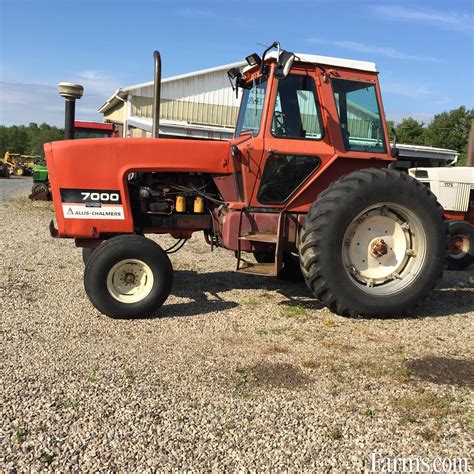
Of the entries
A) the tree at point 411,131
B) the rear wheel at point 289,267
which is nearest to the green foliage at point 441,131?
the tree at point 411,131

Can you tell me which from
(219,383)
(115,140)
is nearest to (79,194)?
(115,140)

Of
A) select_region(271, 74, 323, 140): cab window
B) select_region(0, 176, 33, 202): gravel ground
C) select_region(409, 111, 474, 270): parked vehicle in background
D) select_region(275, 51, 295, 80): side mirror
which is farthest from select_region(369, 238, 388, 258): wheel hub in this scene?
select_region(0, 176, 33, 202): gravel ground

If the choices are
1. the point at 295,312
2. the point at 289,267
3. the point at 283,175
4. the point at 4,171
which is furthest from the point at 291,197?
the point at 4,171

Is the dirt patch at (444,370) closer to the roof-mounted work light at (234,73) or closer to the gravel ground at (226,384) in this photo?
the gravel ground at (226,384)

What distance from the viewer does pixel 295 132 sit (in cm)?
521

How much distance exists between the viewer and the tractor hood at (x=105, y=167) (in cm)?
511

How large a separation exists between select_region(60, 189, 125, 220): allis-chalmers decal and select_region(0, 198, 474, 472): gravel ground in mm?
952

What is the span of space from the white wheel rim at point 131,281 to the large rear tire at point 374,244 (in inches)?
60.0

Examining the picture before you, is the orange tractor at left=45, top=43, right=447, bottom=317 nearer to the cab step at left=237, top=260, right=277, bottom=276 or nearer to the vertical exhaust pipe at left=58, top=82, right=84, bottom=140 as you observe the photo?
the cab step at left=237, top=260, right=277, bottom=276

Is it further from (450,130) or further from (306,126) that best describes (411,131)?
(306,126)

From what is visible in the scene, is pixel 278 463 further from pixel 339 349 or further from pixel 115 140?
pixel 115 140

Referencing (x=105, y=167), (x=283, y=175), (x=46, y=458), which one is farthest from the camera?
(x=283, y=175)

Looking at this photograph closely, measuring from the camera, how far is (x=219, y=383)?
358 centimetres

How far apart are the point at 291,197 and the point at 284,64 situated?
4.50 ft
